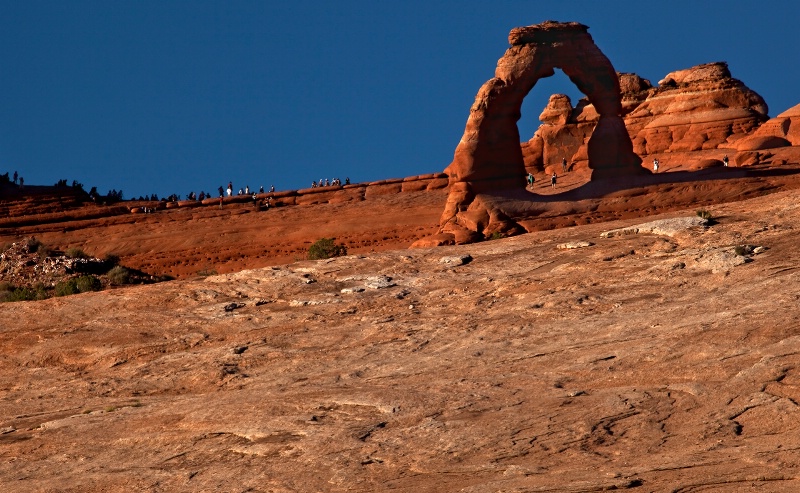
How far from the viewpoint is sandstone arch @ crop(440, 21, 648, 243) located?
39938 millimetres

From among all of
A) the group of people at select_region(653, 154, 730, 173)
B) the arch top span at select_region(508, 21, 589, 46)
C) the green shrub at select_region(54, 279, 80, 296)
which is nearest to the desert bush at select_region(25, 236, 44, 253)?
the green shrub at select_region(54, 279, 80, 296)

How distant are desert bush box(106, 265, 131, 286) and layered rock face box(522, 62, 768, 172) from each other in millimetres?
26600

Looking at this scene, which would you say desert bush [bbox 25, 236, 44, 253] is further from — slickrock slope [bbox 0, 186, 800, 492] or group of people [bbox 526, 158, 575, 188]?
slickrock slope [bbox 0, 186, 800, 492]

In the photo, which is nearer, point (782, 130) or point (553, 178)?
point (553, 178)

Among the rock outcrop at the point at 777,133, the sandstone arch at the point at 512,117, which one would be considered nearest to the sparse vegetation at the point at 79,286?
the sandstone arch at the point at 512,117

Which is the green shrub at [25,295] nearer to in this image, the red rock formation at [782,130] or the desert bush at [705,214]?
the desert bush at [705,214]

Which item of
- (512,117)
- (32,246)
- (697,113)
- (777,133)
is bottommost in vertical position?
(32,246)

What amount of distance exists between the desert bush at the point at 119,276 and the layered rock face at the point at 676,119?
26.6 metres

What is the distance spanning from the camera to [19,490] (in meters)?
13.6

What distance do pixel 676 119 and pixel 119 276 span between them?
31830mm

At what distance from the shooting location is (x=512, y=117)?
40562 millimetres

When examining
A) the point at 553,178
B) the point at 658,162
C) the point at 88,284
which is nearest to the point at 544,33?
the point at 553,178

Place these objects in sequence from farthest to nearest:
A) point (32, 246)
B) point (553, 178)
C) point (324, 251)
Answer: point (553, 178) < point (32, 246) < point (324, 251)

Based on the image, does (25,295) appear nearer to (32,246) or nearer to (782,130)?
(32,246)
